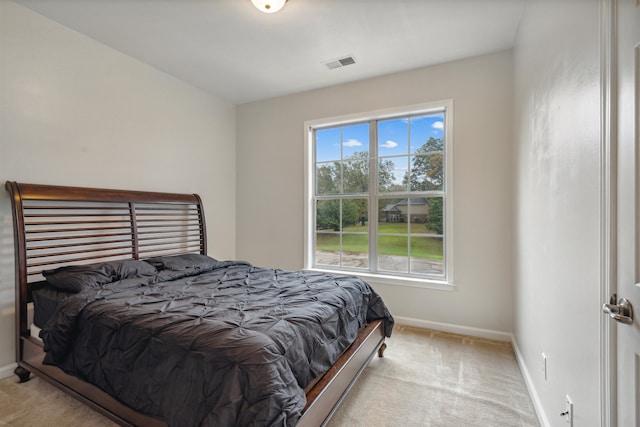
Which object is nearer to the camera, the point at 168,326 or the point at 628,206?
the point at 628,206

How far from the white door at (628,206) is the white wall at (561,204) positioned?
12cm

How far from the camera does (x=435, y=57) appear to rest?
3084mm

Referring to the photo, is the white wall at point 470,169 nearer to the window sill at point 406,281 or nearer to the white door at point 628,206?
the window sill at point 406,281

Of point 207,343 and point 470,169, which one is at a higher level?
point 470,169

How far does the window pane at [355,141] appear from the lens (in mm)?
3715

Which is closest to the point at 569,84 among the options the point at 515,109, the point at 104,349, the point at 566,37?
the point at 566,37

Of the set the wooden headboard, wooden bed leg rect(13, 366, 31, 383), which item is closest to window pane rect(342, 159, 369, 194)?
the wooden headboard

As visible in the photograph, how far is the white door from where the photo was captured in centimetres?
89

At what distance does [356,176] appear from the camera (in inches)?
148

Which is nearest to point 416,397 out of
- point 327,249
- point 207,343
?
point 207,343

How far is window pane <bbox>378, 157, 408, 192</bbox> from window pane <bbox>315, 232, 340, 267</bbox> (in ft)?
2.94

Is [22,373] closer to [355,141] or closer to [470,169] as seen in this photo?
[355,141]

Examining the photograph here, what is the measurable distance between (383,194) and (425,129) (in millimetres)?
877

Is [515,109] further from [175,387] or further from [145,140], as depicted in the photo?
[145,140]
